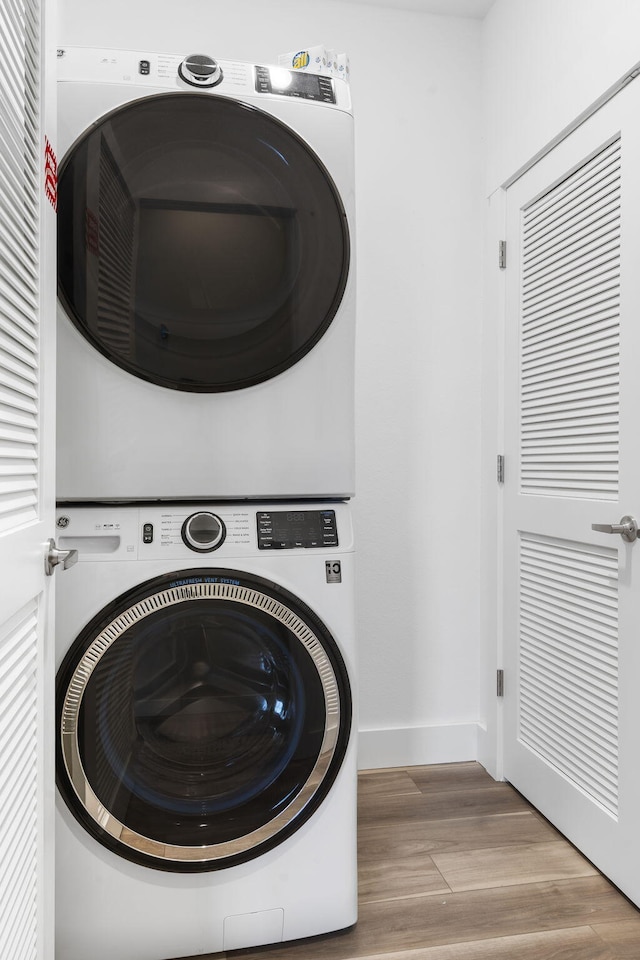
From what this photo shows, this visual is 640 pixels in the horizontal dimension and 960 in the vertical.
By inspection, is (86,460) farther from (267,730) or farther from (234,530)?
(267,730)

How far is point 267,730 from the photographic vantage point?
1366mm

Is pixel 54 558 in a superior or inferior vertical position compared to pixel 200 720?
superior

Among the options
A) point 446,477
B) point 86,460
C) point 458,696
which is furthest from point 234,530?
point 458,696

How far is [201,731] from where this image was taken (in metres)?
1.35

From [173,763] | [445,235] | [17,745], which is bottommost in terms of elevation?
[173,763]

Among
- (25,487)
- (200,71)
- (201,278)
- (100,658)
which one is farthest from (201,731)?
(200,71)

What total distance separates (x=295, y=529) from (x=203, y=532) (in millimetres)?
193

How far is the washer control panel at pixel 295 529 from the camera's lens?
1.38 meters

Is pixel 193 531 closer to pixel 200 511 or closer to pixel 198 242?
pixel 200 511

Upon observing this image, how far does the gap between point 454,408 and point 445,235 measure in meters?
0.59

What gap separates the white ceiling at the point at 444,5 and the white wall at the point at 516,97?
4 centimetres

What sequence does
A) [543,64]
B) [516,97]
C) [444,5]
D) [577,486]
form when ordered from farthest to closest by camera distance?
[444,5] < [516,97] < [543,64] < [577,486]

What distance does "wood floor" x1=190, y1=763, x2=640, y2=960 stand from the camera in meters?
1.38

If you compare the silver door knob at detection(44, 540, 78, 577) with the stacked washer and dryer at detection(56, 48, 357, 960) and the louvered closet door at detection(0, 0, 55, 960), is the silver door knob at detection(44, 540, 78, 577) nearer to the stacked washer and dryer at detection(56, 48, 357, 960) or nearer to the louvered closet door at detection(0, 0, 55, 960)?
the louvered closet door at detection(0, 0, 55, 960)
